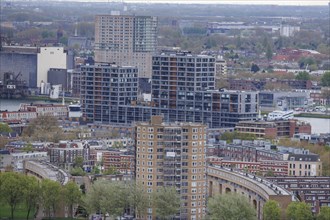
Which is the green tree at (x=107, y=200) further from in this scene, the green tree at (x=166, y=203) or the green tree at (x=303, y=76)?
the green tree at (x=303, y=76)

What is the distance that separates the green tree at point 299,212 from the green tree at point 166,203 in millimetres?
1498

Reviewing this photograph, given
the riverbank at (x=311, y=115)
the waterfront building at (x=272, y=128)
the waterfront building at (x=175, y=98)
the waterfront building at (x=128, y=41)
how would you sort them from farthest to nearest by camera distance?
the waterfront building at (x=128, y=41), the riverbank at (x=311, y=115), the waterfront building at (x=175, y=98), the waterfront building at (x=272, y=128)

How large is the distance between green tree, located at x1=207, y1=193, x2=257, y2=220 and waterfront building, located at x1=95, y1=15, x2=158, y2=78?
22955mm

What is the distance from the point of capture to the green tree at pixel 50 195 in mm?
20203

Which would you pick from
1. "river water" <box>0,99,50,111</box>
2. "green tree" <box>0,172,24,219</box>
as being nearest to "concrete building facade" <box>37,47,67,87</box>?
"river water" <box>0,99,50,111</box>

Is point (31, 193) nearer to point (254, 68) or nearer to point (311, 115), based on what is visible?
point (311, 115)

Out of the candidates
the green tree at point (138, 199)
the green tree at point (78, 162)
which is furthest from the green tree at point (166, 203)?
the green tree at point (78, 162)

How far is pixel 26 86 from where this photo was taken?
4281 centimetres

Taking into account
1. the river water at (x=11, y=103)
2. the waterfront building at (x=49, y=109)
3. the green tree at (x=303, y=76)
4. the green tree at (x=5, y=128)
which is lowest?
the river water at (x=11, y=103)

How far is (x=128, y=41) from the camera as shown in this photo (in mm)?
43438

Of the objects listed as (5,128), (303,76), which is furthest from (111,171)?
(303,76)

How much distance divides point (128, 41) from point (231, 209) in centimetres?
2500

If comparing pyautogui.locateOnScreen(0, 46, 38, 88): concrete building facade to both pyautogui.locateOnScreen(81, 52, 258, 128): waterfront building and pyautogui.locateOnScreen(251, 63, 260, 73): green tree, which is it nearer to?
pyautogui.locateOnScreen(251, 63, 260, 73): green tree

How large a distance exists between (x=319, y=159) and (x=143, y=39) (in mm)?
19003
